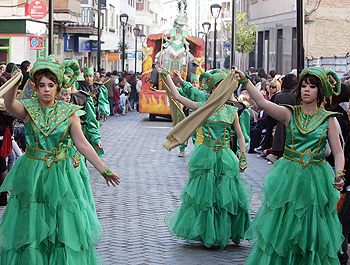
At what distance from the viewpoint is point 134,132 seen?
73.9ft

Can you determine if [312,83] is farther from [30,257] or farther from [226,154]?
[30,257]

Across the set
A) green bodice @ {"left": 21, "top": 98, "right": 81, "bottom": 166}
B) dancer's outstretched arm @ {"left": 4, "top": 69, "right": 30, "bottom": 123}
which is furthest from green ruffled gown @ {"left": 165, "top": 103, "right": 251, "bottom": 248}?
dancer's outstretched arm @ {"left": 4, "top": 69, "right": 30, "bottom": 123}

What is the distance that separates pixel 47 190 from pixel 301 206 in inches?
83.1

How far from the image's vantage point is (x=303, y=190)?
6.02 m

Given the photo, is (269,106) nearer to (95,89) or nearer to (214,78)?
(214,78)

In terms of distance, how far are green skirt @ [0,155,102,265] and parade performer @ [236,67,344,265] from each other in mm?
1488

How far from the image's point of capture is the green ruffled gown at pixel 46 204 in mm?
5609

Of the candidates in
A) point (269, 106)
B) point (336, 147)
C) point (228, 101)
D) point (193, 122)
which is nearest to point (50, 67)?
point (193, 122)

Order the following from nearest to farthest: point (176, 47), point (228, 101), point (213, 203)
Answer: point (213, 203)
point (228, 101)
point (176, 47)

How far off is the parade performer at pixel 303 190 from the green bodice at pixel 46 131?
1.59m

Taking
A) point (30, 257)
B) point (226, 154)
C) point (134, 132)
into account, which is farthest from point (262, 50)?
point (30, 257)

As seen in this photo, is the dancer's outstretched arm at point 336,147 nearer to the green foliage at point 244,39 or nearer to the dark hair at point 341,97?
the dark hair at point 341,97

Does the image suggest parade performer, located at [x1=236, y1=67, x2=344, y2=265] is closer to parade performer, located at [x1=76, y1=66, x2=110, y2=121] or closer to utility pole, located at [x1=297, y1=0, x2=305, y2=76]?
utility pole, located at [x1=297, y1=0, x2=305, y2=76]

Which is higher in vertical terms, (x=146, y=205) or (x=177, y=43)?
(x=177, y=43)
